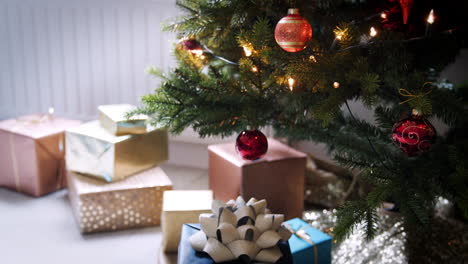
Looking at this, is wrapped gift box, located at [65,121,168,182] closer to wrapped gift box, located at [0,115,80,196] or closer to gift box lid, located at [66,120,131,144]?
gift box lid, located at [66,120,131,144]

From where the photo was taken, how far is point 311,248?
1.00m

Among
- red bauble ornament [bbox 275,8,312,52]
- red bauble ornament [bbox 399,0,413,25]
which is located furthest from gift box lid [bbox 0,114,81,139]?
red bauble ornament [bbox 399,0,413,25]

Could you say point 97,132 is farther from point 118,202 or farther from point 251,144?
point 251,144

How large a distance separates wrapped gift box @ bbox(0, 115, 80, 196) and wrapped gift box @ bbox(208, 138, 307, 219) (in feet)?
1.82

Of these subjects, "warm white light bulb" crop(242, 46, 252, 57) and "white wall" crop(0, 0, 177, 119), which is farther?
"white wall" crop(0, 0, 177, 119)

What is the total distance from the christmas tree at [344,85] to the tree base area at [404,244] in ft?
0.72

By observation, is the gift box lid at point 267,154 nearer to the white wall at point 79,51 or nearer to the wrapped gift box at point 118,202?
the wrapped gift box at point 118,202

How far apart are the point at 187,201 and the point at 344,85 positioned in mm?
493

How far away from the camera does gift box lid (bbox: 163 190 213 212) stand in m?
1.10

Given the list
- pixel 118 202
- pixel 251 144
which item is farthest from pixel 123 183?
pixel 251 144

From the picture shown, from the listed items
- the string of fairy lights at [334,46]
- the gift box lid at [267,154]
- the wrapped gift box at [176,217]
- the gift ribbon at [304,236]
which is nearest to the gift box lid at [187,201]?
the wrapped gift box at [176,217]

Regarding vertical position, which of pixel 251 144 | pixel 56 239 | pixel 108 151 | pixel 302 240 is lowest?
pixel 56 239

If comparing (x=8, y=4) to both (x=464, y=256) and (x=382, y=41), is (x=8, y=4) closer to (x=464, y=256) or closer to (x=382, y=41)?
(x=382, y=41)

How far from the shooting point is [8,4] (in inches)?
68.2
